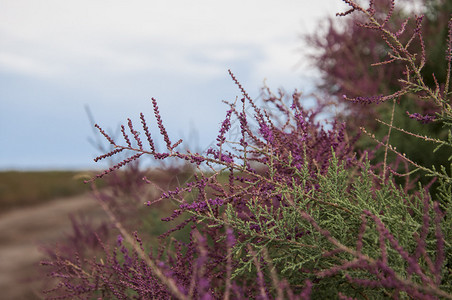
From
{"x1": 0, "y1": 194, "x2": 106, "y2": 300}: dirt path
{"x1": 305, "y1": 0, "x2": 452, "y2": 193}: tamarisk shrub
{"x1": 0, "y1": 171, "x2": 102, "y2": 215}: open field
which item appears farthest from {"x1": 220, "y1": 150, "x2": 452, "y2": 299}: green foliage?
{"x1": 0, "y1": 171, "x2": 102, "y2": 215}: open field

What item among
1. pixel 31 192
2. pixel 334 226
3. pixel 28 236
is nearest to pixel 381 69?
pixel 334 226

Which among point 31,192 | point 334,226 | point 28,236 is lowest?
point 334,226

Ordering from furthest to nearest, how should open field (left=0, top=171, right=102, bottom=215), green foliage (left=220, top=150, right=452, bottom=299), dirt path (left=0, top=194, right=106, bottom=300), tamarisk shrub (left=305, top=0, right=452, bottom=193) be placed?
open field (left=0, top=171, right=102, bottom=215), dirt path (left=0, top=194, right=106, bottom=300), tamarisk shrub (left=305, top=0, right=452, bottom=193), green foliage (left=220, top=150, right=452, bottom=299)

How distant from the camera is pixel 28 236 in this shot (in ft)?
46.5

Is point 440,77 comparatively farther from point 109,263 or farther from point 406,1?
point 109,263

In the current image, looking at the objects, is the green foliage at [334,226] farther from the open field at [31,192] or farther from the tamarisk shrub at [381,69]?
the open field at [31,192]

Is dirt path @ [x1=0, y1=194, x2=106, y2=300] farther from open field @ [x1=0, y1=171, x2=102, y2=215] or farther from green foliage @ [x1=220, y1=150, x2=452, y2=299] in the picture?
green foliage @ [x1=220, y1=150, x2=452, y2=299]

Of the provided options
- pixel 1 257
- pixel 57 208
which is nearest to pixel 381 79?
pixel 1 257

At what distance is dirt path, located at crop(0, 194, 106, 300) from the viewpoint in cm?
851

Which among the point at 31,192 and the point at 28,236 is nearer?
the point at 28,236

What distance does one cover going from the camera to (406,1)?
7.93 metres

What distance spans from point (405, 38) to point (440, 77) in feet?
4.65

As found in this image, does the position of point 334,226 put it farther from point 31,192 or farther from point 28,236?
point 31,192

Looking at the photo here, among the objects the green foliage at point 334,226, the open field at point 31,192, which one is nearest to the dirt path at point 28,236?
the open field at point 31,192
